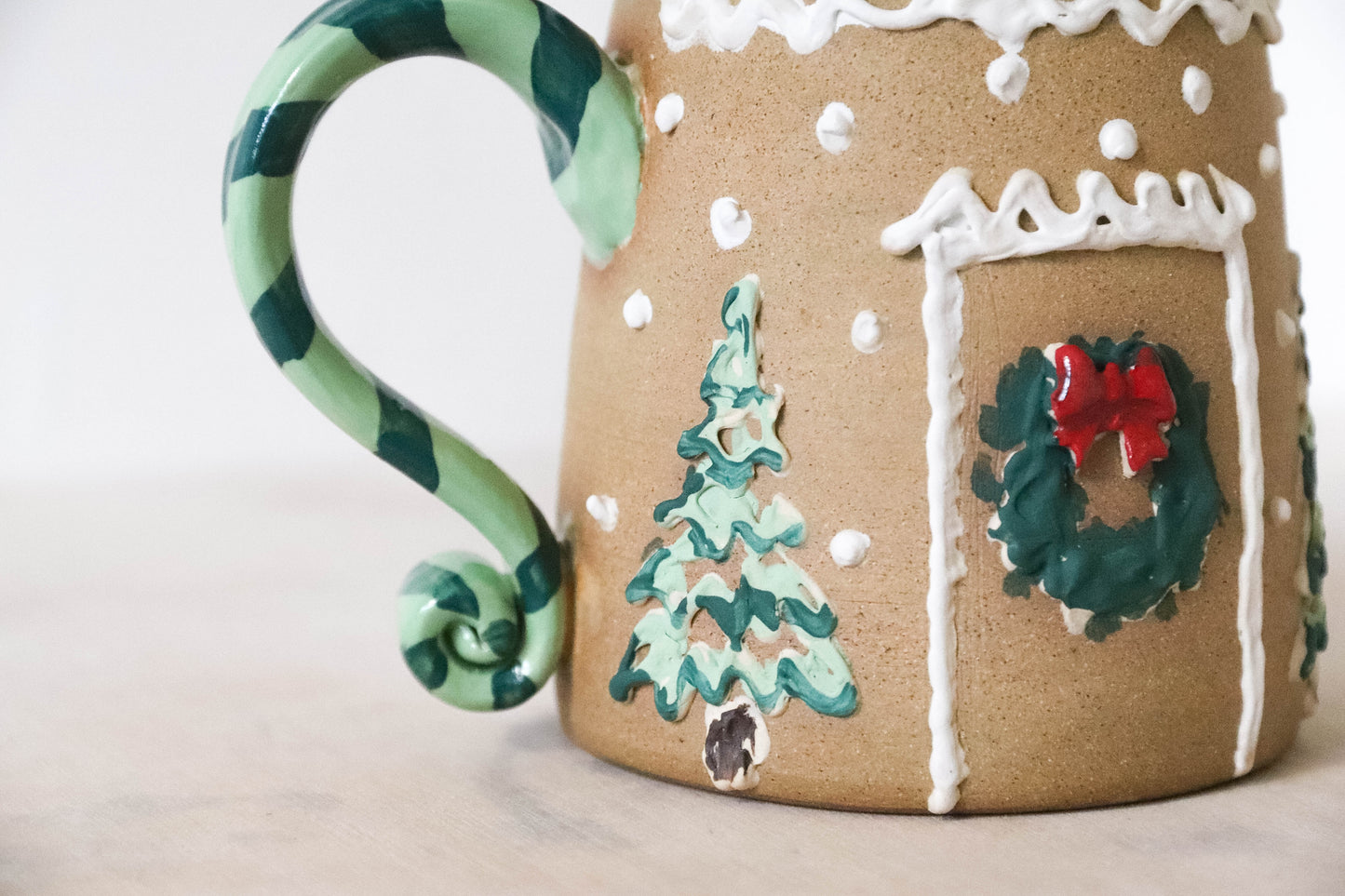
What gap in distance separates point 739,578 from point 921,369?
13cm

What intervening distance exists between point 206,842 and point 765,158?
0.40 metres

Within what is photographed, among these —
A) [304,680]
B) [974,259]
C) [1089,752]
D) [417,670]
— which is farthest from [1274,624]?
[304,680]

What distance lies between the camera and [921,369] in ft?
2.38

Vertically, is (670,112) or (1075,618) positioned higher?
(670,112)

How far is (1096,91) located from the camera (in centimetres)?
73

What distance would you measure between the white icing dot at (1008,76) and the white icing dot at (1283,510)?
237 mm

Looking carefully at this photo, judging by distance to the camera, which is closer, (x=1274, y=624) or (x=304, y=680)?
(x=1274, y=624)

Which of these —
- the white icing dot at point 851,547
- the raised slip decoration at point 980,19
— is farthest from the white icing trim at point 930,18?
the white icing dot at point 851,547

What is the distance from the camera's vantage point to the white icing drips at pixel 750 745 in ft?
2.50

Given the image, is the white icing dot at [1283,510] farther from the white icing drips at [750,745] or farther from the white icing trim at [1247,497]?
the white icing drips at [750,745]

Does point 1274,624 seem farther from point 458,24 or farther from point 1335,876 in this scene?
point 458,24

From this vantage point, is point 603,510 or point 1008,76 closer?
point 1008,76

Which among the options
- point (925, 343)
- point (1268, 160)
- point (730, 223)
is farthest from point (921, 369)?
point (1268, 160)

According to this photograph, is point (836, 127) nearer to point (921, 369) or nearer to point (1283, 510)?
point (921, 369)
